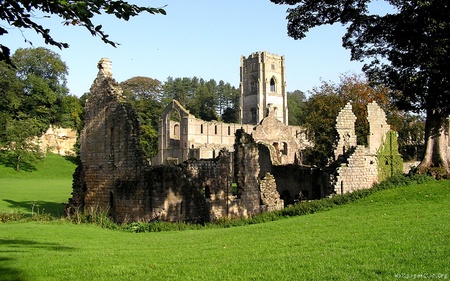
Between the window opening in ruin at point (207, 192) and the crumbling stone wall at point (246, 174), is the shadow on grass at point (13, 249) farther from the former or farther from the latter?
the crumbling stone wall at point (246, 174)

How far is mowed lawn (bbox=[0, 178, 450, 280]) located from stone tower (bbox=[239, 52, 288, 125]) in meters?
91.2

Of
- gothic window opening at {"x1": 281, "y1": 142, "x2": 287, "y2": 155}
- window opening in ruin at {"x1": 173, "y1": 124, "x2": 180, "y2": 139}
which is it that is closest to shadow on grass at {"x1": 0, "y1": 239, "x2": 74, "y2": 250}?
gothic window opening at {"x1": 281, "y1": 142, "x2": 287, "y2": 155}

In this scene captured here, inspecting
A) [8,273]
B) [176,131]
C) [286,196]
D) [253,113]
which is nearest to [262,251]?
[8,273]

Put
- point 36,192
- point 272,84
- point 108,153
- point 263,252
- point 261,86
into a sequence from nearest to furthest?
point 263,252 < point 108,153 < point 36,192 < point 261,86 < point 272,84

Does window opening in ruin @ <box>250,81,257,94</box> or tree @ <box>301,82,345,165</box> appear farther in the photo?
window opening in ruin @ <box>250,81,257,94</box>

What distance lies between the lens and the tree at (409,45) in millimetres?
18656

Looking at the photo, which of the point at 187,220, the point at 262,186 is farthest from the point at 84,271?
the point at 262,186

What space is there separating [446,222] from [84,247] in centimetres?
874

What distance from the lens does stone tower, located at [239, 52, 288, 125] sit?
10706cm

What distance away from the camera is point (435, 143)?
2180 cm

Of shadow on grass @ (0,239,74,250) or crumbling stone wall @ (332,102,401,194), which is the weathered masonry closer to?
crumbling stone wall @ (332,102,401,194)

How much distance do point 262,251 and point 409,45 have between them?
1406 cm

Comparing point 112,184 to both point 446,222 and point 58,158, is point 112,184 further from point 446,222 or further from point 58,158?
point 58,158

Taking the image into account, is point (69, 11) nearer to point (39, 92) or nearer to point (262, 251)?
point (262, 251)
